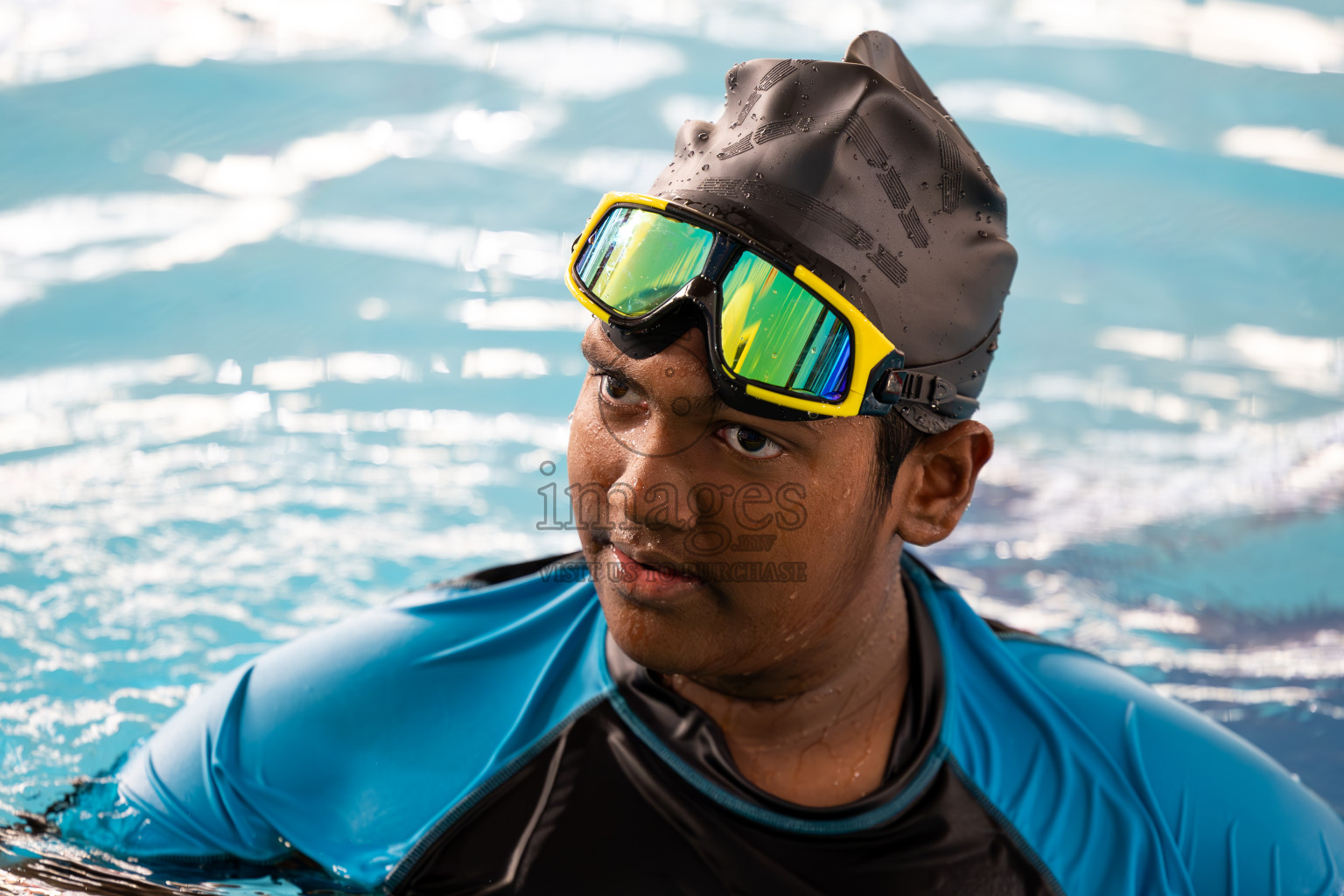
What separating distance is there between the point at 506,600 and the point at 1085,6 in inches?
314

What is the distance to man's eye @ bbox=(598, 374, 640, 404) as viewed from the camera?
206cm

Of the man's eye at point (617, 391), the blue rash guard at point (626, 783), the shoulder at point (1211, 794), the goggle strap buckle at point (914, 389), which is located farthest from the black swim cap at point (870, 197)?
the shoulder at point (1211, 794)

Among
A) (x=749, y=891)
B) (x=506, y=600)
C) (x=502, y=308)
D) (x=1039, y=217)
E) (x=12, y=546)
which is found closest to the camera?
(x=749, y=891)

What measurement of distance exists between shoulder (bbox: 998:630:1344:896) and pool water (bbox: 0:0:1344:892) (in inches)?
74.6

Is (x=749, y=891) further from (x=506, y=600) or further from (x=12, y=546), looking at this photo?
(x=12, y=546)

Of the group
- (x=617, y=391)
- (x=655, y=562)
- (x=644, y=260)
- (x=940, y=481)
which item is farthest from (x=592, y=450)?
(x=940, y=481)

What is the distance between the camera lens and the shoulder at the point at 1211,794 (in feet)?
8.24

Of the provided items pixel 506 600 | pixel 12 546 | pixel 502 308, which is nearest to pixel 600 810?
pixel 506 600

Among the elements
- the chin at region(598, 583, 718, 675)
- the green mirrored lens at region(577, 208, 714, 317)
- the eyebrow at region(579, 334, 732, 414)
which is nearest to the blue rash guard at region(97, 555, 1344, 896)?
the chin at region(598, 583, 718, 675)

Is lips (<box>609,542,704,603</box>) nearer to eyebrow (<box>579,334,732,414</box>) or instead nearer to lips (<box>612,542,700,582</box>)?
lips (<box>612,542,700,582</box>)

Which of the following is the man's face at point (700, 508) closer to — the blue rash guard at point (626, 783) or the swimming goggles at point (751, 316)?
the swimming goggles at point (751, 316)

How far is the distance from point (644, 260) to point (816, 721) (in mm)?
908

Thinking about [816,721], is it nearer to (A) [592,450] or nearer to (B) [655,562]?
(B) [655,562]

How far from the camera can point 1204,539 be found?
587 cm
